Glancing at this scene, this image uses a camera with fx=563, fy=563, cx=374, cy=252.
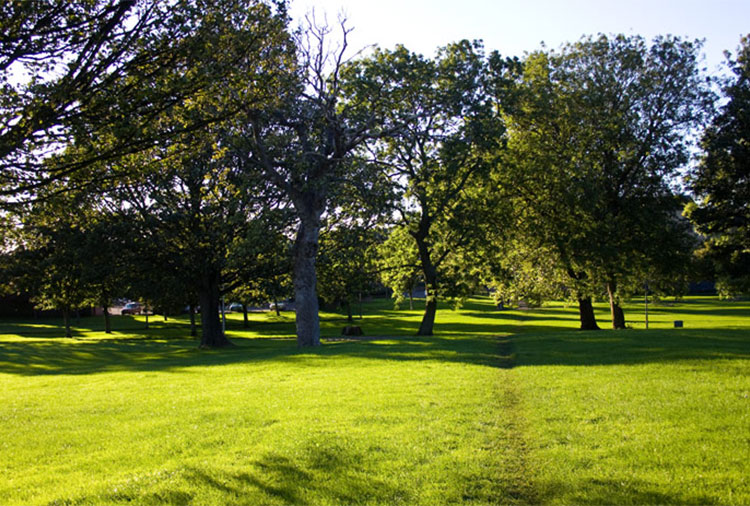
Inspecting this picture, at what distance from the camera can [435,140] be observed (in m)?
25.4

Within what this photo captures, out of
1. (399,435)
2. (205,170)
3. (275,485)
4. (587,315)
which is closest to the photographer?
(275,485)

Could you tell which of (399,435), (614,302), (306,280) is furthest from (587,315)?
(399,435)

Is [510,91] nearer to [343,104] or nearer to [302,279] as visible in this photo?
[343,104]

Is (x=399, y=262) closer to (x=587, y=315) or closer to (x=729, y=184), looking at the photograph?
(x=587, y=315)

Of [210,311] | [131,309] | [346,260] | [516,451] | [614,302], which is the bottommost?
[131,309]

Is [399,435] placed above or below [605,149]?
below

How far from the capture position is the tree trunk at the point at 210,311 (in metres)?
31.9

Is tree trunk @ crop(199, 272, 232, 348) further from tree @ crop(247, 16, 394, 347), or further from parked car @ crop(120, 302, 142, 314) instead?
parked car @ crop(120, 302, 142, 314)

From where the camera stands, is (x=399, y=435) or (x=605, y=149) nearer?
(x=399, y=435)

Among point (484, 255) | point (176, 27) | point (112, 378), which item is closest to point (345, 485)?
point (176, 27)

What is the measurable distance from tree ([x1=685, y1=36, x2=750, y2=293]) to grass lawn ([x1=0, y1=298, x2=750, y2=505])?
2093cm

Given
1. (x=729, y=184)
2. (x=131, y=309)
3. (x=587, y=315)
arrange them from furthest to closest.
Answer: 1. (x=131, y=309)
2. (x=587, y=315)
3. (x=729, y=184)

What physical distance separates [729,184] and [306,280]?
24901 millimetres

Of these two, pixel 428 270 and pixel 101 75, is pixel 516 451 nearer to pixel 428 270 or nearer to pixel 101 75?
pixel 101 75
